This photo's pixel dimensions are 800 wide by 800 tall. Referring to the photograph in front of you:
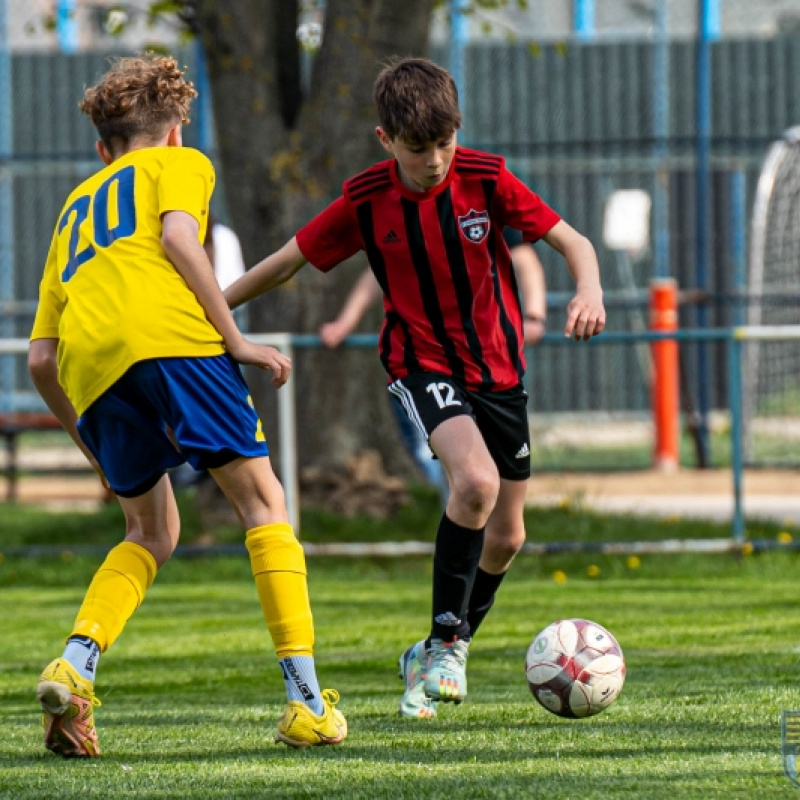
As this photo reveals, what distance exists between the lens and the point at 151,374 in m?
3.98

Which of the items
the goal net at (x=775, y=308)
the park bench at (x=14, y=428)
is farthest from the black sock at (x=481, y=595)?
the goal net at (x=775, y=308)

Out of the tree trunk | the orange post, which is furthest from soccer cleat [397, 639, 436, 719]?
the orange post

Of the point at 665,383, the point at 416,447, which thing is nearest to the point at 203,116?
the point at 665,383

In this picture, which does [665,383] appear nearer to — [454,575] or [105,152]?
[454,575]

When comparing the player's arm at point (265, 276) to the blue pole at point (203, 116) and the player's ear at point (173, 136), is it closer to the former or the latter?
the player's ear at point (173, 136)

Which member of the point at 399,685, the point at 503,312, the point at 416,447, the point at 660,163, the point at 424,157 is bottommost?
the point at 399,685

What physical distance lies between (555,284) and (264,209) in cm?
842

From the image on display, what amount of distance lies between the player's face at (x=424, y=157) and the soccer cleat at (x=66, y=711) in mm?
1659

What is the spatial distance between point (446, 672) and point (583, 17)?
1458cm

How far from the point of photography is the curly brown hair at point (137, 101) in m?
4.20

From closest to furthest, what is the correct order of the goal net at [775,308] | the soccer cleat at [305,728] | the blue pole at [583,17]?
the soccer cleat at [305,728]
the goal net at [775,308]
the blue pole at [583,17]

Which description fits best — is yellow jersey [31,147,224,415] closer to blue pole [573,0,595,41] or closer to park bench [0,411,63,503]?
park bench [0,411,63,503]

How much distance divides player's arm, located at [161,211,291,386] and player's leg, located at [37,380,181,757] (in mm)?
286

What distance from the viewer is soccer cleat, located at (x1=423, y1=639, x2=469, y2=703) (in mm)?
4504
